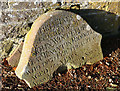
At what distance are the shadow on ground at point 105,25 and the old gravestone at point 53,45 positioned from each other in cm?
47

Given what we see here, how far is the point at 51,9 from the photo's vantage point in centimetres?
310

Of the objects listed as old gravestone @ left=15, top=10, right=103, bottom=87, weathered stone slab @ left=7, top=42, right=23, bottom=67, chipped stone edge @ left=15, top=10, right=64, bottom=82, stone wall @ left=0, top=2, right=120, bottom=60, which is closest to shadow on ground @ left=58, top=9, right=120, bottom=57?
stone wall @ left=0, top=2, right=120, bottom=60

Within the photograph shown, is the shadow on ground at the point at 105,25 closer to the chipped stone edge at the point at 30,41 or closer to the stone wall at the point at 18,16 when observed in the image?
the stone wall at the point at 18,16

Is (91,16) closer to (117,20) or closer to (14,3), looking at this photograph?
(117,20)

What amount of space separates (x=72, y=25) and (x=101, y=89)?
1.16 metres

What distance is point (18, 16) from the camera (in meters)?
3.05

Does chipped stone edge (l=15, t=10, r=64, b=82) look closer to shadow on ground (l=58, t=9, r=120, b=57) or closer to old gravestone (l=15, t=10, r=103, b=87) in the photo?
old gravestone (l=15, t=10, r=103, b=87)

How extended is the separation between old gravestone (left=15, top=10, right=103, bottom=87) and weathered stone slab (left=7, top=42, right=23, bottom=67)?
1.11 feet

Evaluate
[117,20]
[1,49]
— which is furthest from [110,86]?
[1,49]

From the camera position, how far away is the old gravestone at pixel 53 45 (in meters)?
2.70

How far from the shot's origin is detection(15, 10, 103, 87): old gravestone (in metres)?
2.70

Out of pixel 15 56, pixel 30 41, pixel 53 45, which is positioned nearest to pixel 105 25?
pixel 53 45

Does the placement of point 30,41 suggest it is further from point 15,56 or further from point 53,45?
point 15,56

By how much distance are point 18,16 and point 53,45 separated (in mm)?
834
